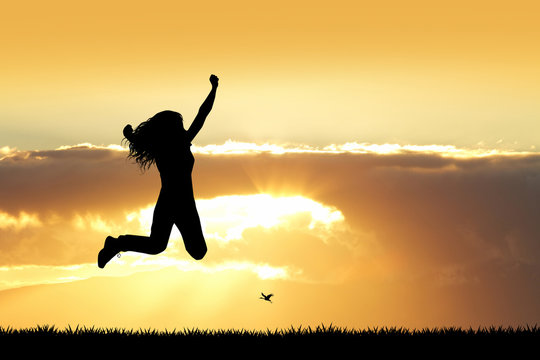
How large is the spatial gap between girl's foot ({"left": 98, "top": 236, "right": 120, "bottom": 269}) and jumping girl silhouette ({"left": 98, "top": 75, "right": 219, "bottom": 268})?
43 centimetres

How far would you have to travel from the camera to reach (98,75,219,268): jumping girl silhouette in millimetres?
11531

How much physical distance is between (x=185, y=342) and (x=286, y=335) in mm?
1699

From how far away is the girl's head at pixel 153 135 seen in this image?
460 inches

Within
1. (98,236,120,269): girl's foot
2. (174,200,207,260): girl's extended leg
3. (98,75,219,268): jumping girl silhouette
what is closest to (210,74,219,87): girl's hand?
(98,75,219,268): jumping girl silhouette

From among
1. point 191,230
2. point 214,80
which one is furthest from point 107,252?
point 214,80

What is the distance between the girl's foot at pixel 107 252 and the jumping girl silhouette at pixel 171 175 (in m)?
0.43

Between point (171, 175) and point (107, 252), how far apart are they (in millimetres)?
1873

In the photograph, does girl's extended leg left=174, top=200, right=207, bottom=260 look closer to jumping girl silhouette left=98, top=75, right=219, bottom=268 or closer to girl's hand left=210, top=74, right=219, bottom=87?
jumping girl silhouette left=98, top=75, right=219, bottom=268

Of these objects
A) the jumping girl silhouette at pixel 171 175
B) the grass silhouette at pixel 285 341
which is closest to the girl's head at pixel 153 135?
the jumping girl silhouette at pixel 171 175

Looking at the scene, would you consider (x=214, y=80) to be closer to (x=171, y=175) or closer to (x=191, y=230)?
(x=171, y=175)

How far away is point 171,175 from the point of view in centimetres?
1153

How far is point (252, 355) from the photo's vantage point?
35.9 ft

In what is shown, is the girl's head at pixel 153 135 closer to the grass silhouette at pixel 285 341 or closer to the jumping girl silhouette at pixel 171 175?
the jumping girl silhouette at pixel 171 175

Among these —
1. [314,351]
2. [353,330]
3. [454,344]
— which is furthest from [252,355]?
[454,344]
